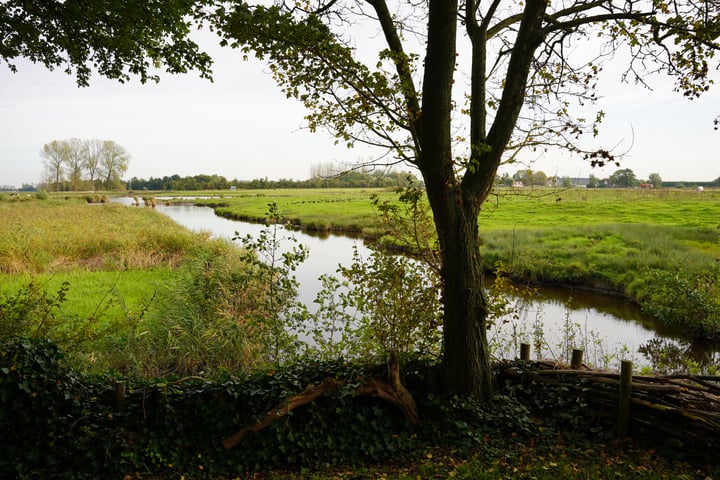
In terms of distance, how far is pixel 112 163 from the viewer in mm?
68312

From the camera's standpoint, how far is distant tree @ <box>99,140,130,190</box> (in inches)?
2603

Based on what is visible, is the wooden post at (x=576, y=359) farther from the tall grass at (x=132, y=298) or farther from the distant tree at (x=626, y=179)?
the distant tree at (x=626, y=179)

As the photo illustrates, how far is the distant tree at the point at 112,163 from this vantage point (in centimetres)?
6612

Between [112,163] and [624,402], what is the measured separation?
77.0 metres

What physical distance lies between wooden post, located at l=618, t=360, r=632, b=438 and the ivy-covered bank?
18cm

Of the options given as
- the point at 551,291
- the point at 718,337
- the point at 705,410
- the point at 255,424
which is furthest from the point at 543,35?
the point at 551,291

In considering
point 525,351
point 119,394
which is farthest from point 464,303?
point 119,394

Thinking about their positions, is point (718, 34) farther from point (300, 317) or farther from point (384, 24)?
point (300, 317)

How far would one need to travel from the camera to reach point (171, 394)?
4871 mm

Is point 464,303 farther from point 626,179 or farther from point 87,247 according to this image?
point 626,179

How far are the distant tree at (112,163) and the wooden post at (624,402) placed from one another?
7451 centimetres

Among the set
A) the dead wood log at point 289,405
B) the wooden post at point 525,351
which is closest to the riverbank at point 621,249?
the wooden post at point 525,351

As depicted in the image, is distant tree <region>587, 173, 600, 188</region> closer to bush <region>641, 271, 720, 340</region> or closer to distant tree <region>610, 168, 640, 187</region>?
bush <region>641, 271, 720, 340</region>

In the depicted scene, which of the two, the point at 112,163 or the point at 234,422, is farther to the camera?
the point at 112,163
